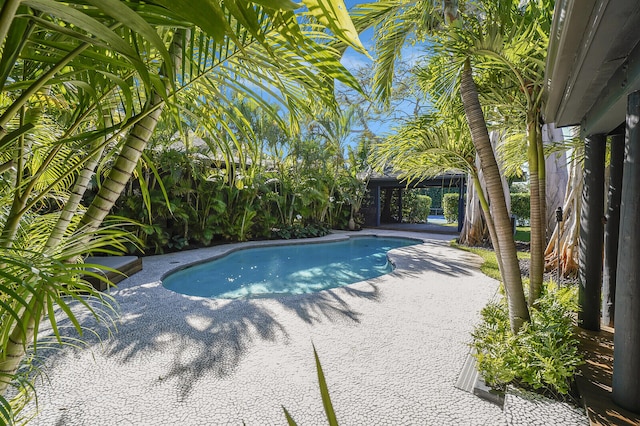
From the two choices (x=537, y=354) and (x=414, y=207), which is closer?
(x=537, y=354)

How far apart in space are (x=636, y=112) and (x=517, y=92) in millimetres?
2001

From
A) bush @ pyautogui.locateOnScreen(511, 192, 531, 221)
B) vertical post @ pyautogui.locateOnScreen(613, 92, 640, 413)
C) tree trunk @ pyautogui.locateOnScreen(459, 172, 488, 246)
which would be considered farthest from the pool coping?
bush @ pyautogui.locateOnScreen(511, 192, 531, 221)

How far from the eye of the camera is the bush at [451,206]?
2173 cm

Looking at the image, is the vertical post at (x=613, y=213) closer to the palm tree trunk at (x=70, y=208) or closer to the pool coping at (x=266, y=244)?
the palm tree trunk at (x=70, y=208)

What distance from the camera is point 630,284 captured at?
215cm

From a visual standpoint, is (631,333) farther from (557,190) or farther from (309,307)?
(557,190)

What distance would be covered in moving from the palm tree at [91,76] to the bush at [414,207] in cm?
2159

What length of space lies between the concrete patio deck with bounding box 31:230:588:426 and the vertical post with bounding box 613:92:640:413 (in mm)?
367

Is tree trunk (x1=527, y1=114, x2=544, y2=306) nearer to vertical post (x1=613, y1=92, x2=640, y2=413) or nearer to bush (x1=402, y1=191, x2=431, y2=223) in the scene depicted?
vertical post (x1=613, y1=92, x2=640, y2=413)

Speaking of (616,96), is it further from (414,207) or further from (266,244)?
(414,207)

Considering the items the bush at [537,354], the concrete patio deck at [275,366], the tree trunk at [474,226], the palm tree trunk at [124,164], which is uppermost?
the palm tree trunk at [124,164]

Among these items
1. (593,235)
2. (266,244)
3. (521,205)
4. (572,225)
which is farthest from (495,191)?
(521,205)

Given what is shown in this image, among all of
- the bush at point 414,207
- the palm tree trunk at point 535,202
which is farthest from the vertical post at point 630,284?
the bush at point 414,207

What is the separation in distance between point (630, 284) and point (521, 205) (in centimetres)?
1985
